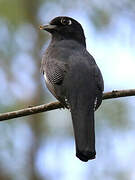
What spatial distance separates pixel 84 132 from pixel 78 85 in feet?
1.84

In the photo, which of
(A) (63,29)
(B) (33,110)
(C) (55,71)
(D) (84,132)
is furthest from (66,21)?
(D) (84,132)

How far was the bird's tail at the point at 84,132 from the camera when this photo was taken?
5.96 m

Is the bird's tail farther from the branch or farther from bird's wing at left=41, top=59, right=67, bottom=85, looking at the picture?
bird's wing at left=41, top=59, right=67, bottom=85

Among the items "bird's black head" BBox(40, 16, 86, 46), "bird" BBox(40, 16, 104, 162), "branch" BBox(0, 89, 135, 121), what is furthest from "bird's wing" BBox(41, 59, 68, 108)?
"bird's black head" BBox(40, 16, 86, 46)

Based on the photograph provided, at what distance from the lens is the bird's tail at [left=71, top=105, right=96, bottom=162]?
5.96 meters

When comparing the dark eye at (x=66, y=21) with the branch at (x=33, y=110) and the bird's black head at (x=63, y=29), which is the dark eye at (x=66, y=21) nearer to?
the bird's black head at (x=63, y=29)

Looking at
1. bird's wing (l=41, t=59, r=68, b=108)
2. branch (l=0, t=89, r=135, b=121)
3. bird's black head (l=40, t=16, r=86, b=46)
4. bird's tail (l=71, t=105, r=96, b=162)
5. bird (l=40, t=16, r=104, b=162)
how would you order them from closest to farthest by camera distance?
bird's tail (l=71, t=105, r=96, b=162), bird (l=40, t=16, r=104, b=162), branch (l=0, t=89, r=135, b=121), bird's wing (l=41, t=59, r=68, b=108), bird's black head (l=40, t=16, r=86, b=46)

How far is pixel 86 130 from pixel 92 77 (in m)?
0.64

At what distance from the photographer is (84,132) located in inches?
242

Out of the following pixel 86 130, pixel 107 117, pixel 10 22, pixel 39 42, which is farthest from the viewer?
pixel 39 42

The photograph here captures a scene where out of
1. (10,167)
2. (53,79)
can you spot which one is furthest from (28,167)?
(53,79)

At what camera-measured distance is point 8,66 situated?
11656 millimetres

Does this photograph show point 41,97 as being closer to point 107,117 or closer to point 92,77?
point 107,117

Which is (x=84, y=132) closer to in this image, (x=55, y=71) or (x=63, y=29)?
(x=55, y=71)
